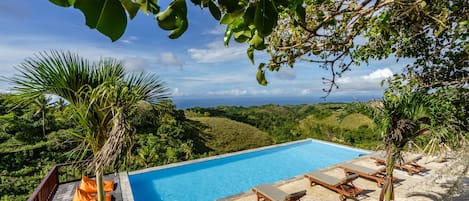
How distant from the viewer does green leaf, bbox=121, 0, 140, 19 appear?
38cm

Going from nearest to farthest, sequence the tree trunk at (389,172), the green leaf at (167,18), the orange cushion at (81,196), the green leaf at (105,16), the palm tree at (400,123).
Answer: the green leaf at (105,16) → the green leaf at (167,18) → the palm tree at (400,123) → the tree trunk at (389,172) → the orange cushion at (81,196)

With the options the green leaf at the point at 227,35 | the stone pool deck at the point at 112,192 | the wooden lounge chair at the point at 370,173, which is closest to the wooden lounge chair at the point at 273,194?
the wooden lounge chair at the point at 370,173

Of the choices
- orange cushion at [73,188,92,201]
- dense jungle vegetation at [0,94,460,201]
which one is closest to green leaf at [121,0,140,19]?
dense jungle vegetation at [0,94,460,201]

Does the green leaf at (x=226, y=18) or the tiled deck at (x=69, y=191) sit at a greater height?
the green leaf at (x=226, y=18)

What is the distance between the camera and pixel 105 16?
1.18ft

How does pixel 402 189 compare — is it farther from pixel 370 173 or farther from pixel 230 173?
pixel 230 173

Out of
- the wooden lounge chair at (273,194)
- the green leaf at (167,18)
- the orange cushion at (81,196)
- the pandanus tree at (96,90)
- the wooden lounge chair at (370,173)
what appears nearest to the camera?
the green leaf at (167,18)

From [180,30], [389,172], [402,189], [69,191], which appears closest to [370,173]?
[402,189]

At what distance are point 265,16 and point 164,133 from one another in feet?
42.2

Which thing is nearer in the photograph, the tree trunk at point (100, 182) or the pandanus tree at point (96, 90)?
the pandanus tree at point (96, 90)

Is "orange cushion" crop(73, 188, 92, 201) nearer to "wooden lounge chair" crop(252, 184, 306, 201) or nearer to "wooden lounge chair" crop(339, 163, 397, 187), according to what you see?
"wooden lounge chair" crop(252, 184, 306, 201)

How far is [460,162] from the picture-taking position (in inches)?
111

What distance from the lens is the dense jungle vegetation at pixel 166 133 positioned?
4.27 metres

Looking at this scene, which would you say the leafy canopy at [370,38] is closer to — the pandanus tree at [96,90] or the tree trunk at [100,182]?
the pandanus tree at [96,90]
